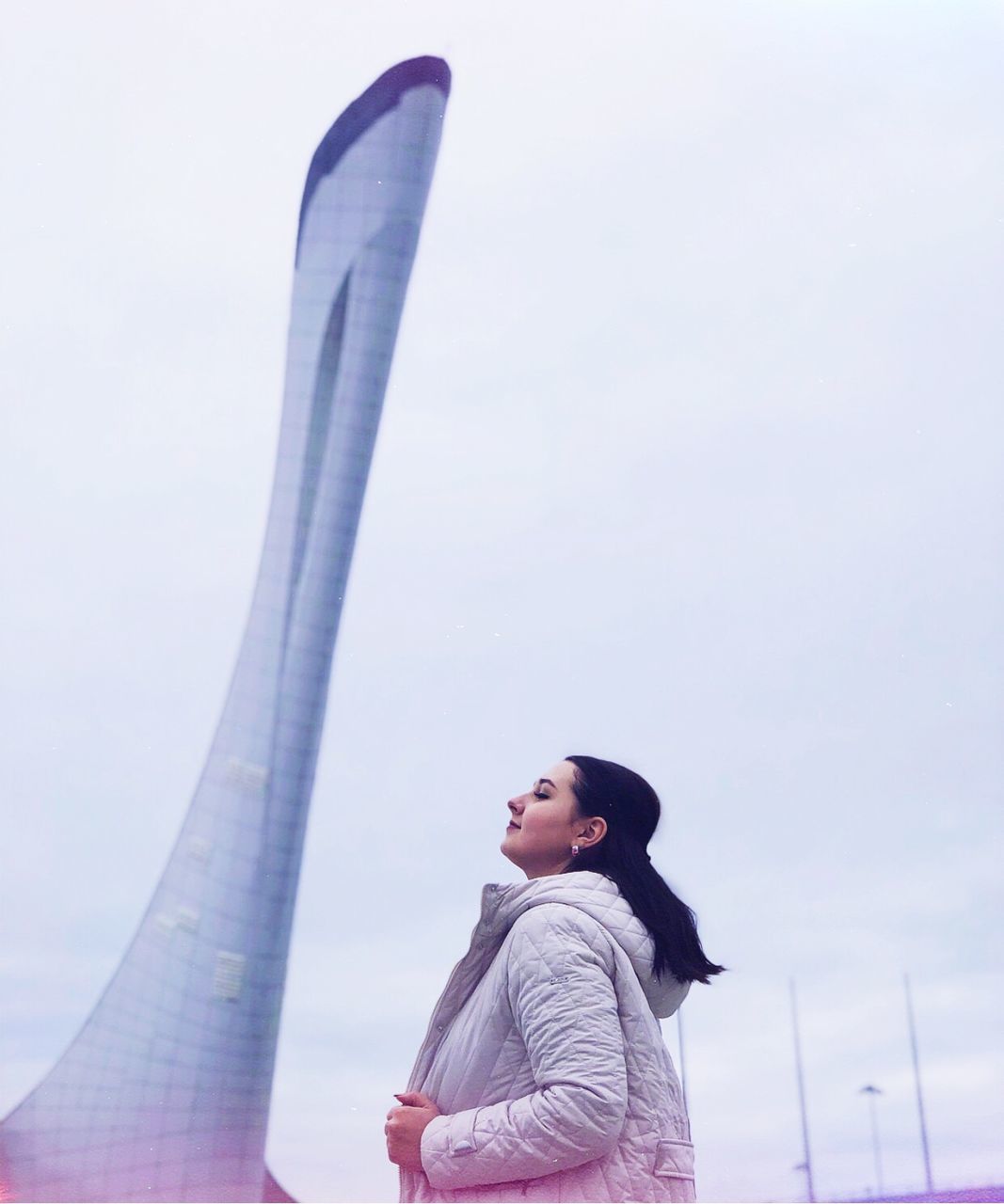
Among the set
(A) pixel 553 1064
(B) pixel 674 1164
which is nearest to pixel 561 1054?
(A) pixel 553 1064

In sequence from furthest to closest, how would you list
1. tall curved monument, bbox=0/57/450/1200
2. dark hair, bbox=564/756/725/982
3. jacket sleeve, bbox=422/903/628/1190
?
tall curved monument, bbox=0/57/450/1200 → dark hair, bbox=564/756/725/982 → jacket sleeve, bbox=422/903/628/1190

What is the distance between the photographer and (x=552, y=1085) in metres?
0.67

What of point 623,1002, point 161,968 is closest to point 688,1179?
point 623,1002

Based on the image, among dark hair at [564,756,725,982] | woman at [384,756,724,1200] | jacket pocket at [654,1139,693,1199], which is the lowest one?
jacket pocket at [654,1139,693,1199]

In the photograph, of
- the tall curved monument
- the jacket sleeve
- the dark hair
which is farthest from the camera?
the tall curved monument

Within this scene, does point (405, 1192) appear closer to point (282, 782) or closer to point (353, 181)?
point (282, 782)

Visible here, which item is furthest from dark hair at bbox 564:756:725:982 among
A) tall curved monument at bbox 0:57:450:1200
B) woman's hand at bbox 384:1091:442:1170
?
tall curved monument at bbox 0:57:450:1200

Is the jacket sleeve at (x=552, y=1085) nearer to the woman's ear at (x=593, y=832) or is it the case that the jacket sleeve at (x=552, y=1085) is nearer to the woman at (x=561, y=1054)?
the woman at (x=561, y=1054)

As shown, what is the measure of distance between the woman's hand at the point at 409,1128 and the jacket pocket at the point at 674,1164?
5.1 inches

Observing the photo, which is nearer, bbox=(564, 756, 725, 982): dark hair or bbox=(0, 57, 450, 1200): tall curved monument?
bbox=(564, 756, 725, 982): dark hair

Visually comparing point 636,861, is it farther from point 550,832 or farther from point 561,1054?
point 561,1054

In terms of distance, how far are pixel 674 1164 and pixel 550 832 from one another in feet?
0.73

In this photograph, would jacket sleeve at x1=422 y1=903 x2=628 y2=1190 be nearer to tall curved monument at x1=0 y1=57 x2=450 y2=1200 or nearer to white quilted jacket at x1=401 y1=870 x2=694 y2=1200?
white quilted jacket at x1=401 y1=870 x2=694 y2=1200

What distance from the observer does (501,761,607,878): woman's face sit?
2.76 feet
